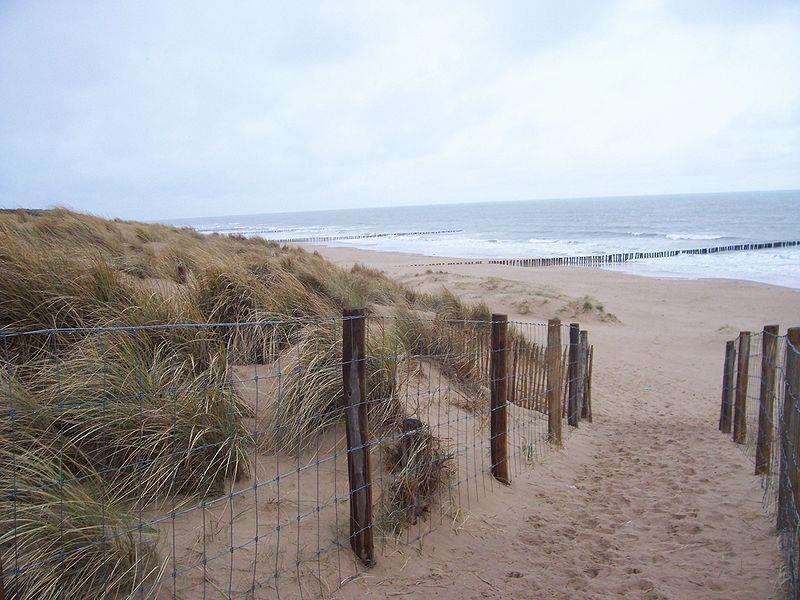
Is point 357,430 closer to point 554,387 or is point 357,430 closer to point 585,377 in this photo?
point 554,387

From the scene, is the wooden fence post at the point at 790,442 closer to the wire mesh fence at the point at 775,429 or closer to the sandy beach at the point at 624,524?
the wire mesh fence at the point at 775,429

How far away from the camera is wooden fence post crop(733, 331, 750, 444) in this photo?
716 cm

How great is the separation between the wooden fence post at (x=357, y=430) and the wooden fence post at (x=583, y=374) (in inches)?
202

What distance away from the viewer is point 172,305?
5961 millimetres

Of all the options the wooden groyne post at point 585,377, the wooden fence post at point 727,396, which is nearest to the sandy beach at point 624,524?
the wooden fence post at point 727,396

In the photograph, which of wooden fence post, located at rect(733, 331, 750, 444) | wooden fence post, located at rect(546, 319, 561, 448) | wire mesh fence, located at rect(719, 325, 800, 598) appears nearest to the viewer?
wire mesh fence, located at rect(719, 325, 800, 598)

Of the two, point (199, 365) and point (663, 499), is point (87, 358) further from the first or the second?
point (663, 499)

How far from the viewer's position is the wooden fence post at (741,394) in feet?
23.5

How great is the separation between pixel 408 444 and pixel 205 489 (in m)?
1.54

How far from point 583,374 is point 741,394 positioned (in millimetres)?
1990

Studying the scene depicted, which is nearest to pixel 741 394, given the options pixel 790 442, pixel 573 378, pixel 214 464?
pixel 573 378

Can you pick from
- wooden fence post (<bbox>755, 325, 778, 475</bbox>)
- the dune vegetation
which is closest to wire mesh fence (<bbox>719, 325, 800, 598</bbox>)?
wooden fence post (<bbox>755, 325, 778, 475</bbox>)

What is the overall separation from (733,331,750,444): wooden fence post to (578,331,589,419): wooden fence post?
193 cm

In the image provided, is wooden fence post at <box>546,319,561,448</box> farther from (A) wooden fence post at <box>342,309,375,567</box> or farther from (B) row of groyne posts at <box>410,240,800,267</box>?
(B) row of groyne posts at <box>410,240,800,267</box>
